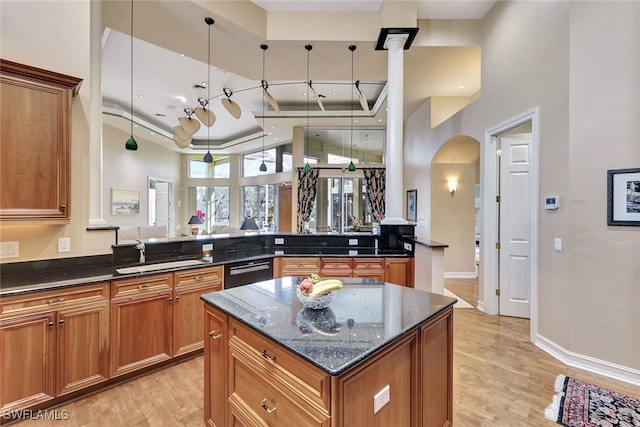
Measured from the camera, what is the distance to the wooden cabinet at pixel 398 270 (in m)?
3.54

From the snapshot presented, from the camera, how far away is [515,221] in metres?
3.74

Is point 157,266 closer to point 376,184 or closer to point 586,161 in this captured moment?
point 586,161

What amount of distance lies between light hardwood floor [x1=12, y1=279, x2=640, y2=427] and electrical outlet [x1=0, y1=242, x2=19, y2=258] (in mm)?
1196

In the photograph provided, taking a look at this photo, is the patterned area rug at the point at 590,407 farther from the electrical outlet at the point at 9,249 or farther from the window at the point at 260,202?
the window at the point at 260,202

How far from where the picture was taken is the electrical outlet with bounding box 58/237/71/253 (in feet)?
7.68

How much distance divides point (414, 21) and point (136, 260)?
14.0ft

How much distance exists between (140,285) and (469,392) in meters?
2.91

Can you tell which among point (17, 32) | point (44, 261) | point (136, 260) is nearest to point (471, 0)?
point (17, 32)

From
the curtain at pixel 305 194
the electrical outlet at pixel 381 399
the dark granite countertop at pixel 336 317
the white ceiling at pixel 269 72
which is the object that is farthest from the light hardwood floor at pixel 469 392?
the curtain at pixel 305 194

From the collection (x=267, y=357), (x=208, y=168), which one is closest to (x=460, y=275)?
(x=267, y=357)

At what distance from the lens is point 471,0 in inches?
142

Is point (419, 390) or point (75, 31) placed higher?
point (75, 31)

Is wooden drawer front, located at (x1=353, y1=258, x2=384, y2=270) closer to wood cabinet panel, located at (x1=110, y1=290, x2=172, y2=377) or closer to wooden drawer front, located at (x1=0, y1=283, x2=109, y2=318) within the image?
wood cabinet panel, located at (x1=110, y1=290, x2=172, y2=377)

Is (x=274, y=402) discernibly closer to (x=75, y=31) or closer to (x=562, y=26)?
(x=75, y=31)
